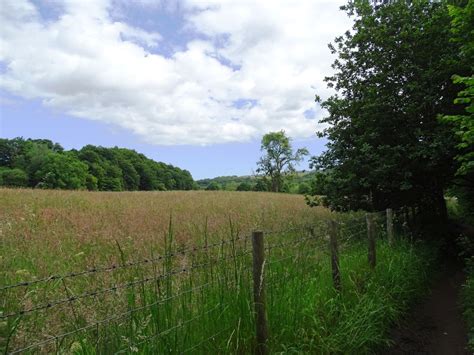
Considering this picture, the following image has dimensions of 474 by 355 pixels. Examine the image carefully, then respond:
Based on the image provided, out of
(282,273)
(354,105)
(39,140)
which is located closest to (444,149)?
(354,105)

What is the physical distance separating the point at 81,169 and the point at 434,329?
72380mm

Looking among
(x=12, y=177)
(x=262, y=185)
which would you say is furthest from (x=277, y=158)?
(x=12, y=177)

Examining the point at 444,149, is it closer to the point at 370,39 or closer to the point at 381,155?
the point at 381,155

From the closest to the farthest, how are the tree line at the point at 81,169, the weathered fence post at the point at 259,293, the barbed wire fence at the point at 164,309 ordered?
1. the barbed wire fence at the point at 164,309
2. the weathered fence post at the point at 259,293
3. the tree line at the point at 81,169

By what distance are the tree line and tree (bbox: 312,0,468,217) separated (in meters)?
37.7

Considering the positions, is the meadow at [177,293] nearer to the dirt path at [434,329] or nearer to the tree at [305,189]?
the dirt path at [434,329]

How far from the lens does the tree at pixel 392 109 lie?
945cm

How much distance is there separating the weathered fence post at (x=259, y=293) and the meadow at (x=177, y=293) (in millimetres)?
105

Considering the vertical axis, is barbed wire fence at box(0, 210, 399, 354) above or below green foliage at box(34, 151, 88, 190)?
below

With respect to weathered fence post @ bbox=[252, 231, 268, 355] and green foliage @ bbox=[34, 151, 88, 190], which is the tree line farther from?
weathered fence post @ bbox=[252, 231, 268, 355]

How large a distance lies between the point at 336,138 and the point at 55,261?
899cm

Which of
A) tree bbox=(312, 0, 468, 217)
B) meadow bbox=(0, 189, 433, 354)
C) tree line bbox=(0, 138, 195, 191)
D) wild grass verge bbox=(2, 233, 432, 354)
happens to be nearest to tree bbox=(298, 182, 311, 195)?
tree bbox=(312, 0, 468, 217)

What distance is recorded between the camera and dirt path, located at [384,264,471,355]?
15.8 ft

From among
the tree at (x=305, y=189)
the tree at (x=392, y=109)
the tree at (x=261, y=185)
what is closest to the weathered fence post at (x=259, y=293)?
the tree at (x=392, y=109)
